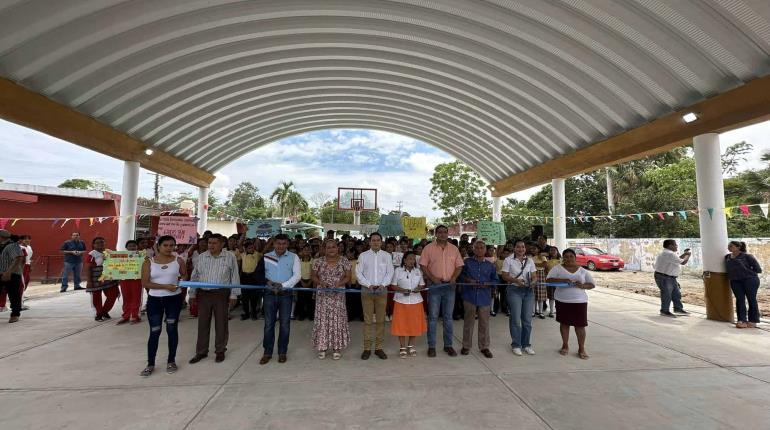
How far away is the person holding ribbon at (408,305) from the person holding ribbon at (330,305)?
0.71 meters

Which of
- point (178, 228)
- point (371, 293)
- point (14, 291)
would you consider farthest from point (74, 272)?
point (371, 293)

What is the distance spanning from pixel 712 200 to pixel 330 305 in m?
7.65

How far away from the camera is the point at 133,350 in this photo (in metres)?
5.10

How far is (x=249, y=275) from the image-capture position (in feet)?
22.9

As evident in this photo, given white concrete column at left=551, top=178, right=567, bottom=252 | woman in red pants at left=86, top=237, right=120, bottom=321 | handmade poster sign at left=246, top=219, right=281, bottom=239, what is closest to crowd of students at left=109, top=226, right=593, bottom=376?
woman in red pants at left=86, top=237, right=120, bottom=321

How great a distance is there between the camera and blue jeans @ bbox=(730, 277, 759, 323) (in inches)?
255

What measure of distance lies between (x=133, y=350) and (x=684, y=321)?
964 cm

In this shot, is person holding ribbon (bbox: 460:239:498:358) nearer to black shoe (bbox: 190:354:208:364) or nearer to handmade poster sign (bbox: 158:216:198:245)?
black shoe (bbox: 190:354:208:364)

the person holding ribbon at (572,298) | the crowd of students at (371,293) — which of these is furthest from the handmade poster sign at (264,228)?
the person holding ribbon at (572,298)

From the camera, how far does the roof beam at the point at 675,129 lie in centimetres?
593

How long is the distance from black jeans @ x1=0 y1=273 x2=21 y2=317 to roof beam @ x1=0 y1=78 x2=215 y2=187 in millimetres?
2951

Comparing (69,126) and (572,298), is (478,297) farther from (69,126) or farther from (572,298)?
(69,126)

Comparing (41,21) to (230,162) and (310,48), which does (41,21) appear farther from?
(230,162)

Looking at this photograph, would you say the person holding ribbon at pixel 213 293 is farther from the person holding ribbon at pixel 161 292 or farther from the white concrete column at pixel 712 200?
the white concrete column at pixel 712 200
